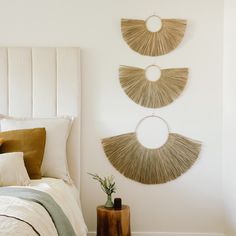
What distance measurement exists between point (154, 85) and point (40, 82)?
0.97 m

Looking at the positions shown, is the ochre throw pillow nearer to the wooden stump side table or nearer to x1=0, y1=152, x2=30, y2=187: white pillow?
x1=0, y1=152, x2=30, y2=187: white pillow

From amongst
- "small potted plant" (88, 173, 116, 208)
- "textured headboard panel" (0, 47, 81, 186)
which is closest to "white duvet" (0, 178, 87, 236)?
"small potted plant" (88, 173, 116, 208)

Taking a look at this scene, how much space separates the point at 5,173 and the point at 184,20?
1.91m

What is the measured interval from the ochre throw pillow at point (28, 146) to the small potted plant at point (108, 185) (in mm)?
537

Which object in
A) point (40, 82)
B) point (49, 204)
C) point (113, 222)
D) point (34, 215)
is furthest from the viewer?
point (40, 82)

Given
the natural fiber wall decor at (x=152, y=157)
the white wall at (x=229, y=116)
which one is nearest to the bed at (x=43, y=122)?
the natural fiber wall decor at (x=152, y=157)

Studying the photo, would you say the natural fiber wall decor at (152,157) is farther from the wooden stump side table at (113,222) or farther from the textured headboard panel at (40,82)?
the wooden stump side table at (113,222)

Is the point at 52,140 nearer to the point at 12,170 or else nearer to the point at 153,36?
the point at 12,170

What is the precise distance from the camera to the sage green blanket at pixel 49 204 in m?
2.08

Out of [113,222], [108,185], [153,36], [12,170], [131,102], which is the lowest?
[113,222]

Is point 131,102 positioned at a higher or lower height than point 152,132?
higher

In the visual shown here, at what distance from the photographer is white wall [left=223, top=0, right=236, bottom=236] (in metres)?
3.00

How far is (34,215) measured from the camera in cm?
187

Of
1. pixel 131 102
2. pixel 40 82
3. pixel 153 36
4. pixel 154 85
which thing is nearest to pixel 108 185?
pixel 131 102
